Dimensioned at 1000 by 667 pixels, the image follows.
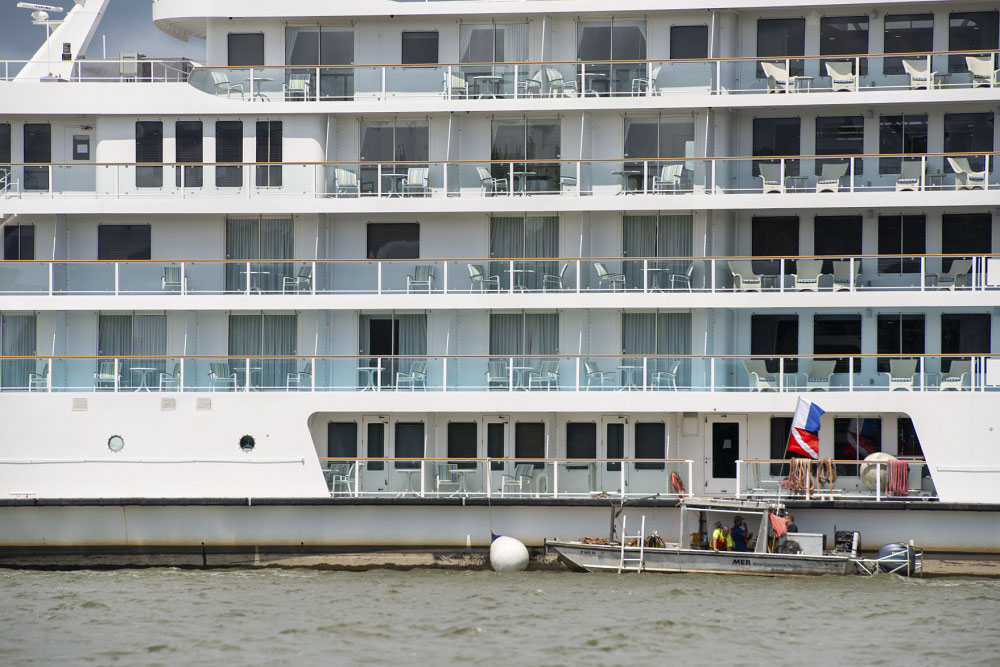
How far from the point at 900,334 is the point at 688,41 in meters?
7.57

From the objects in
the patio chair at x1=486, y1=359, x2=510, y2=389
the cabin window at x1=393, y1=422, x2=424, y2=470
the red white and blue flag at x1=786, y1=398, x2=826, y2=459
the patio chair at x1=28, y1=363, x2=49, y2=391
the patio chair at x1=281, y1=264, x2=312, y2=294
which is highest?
the patio chair at x1=281, y1=264, x2=312, y2=294

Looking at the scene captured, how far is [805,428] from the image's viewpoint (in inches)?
1014

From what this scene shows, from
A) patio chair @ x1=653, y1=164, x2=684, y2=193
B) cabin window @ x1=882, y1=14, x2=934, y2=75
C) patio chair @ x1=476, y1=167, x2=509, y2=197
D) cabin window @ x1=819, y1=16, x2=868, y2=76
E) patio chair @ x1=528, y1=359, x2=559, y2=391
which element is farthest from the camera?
cabin window @ x1=819, y1=16, x2=868, y2=76

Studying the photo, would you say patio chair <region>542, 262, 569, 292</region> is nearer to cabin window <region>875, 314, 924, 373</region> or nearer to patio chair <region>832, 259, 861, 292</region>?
patio chair <region>832, 259, 861, 292</region>

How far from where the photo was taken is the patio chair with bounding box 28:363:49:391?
27.6 metres

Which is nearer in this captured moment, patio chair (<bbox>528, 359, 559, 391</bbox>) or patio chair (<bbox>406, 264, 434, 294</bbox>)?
patio chair (<bbox>528, 359, 559, 391</bbox>)

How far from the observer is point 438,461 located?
2683 cm

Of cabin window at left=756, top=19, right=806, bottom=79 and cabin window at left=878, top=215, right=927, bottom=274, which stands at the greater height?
cabin window at left=756, top=19, right=806, bottom=79

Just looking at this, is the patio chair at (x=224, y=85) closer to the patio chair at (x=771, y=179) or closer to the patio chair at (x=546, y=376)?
the patio chair at (x=546, y=376)

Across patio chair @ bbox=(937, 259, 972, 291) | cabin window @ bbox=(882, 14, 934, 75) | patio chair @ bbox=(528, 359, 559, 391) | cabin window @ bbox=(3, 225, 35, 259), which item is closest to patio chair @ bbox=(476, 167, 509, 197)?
patio chair @ bbox=(528, 359, 559, 391)

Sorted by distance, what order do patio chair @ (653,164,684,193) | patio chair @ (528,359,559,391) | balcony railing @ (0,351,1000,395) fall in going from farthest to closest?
patio chair @ (653,164,684,193) → patio chair @ (528,359,559,391) → balcony railing @ (0,351,1000,395)

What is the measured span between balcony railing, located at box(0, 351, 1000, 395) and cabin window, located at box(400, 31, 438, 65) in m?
6.59

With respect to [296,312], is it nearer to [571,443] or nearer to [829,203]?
[571,443]

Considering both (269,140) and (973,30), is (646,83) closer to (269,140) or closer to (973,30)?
(973,30)
